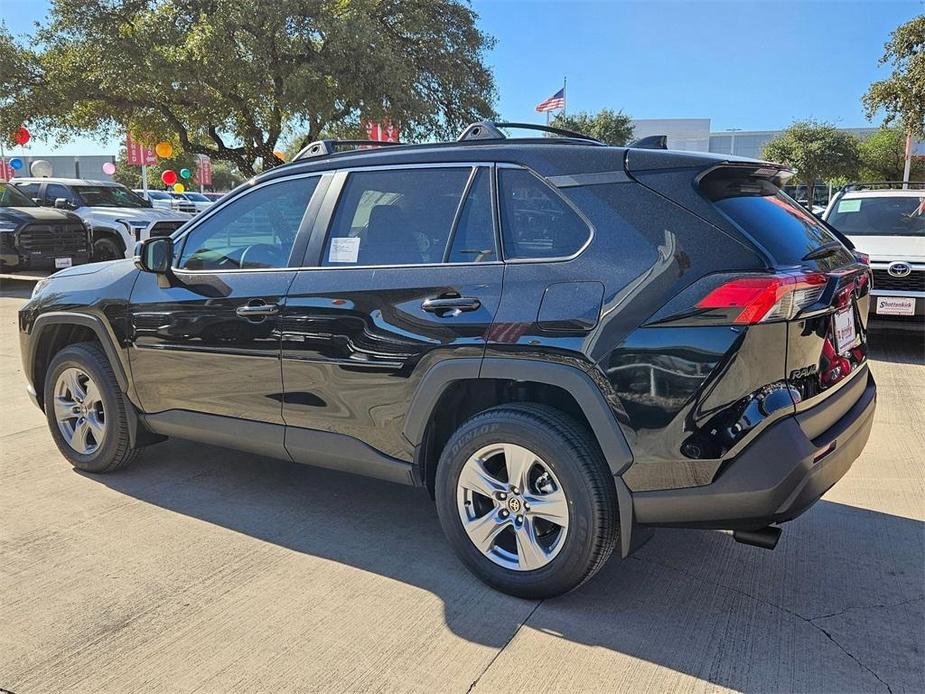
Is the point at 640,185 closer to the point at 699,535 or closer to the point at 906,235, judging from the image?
the point at 699,535

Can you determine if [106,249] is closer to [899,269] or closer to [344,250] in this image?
[344,250]

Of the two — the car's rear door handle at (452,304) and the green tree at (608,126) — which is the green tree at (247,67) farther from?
the green tree at (608,126)

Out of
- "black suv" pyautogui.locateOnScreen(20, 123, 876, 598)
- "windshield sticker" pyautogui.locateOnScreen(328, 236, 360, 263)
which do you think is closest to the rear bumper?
"black suv" pyautogui.locateOnScreen(20, 123, 876, 598)

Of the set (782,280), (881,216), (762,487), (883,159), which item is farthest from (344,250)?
(883,159)

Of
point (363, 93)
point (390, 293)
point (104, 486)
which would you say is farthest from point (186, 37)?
point (390, 293)

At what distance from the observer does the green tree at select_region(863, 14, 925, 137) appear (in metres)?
14.2

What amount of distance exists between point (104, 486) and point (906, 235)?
8.64 metres

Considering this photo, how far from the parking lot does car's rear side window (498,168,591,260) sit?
146cm

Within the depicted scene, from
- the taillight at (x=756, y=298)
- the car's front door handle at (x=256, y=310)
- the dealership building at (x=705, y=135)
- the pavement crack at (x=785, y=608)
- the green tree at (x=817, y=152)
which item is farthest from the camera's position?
the dealership building at (x=705, y=135)

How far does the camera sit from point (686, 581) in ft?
10.8

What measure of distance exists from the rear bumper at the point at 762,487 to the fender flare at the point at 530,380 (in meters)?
0.20

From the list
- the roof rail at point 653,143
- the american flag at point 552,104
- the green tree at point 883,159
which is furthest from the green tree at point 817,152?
the roof rail at point 653,143

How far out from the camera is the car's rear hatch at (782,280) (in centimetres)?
257

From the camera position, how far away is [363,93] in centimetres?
1647
